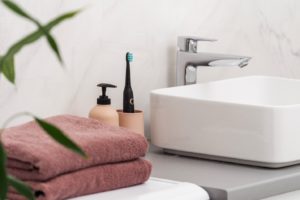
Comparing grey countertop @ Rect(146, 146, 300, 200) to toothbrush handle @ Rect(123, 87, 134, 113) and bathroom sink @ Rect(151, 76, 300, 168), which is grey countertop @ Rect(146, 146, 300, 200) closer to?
bathroom sink @ Rect(151, 76, 300, 168)

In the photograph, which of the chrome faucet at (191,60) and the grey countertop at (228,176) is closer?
the grey countertop at (228,176)

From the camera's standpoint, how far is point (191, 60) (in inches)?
85.3

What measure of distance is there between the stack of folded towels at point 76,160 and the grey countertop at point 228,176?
16cm

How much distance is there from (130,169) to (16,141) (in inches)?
10.3

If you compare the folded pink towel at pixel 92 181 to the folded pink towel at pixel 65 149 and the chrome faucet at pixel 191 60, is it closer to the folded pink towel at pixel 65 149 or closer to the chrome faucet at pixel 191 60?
the folded pink towel at pixel 65 149

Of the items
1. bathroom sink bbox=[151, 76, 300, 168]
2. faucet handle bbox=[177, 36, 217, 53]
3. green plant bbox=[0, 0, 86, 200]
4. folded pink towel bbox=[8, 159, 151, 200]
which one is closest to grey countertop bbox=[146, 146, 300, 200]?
bathroom sink bbox=[151, 76, 300, 168]

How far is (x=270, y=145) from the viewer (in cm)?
177

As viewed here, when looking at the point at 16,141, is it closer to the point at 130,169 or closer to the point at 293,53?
the point at 130,169

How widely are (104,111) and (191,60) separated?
412mm

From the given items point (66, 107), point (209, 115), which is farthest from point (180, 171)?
point (66, 107)

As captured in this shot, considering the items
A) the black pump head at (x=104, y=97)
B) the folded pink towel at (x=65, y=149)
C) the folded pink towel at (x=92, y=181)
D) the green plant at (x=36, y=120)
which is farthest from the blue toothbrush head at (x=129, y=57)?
the green plant at (x=36, y=120)

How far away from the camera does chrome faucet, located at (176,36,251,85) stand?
213 centimetres

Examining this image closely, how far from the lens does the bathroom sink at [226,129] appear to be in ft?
5.79

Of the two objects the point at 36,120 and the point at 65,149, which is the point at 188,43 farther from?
the point at 36,120
